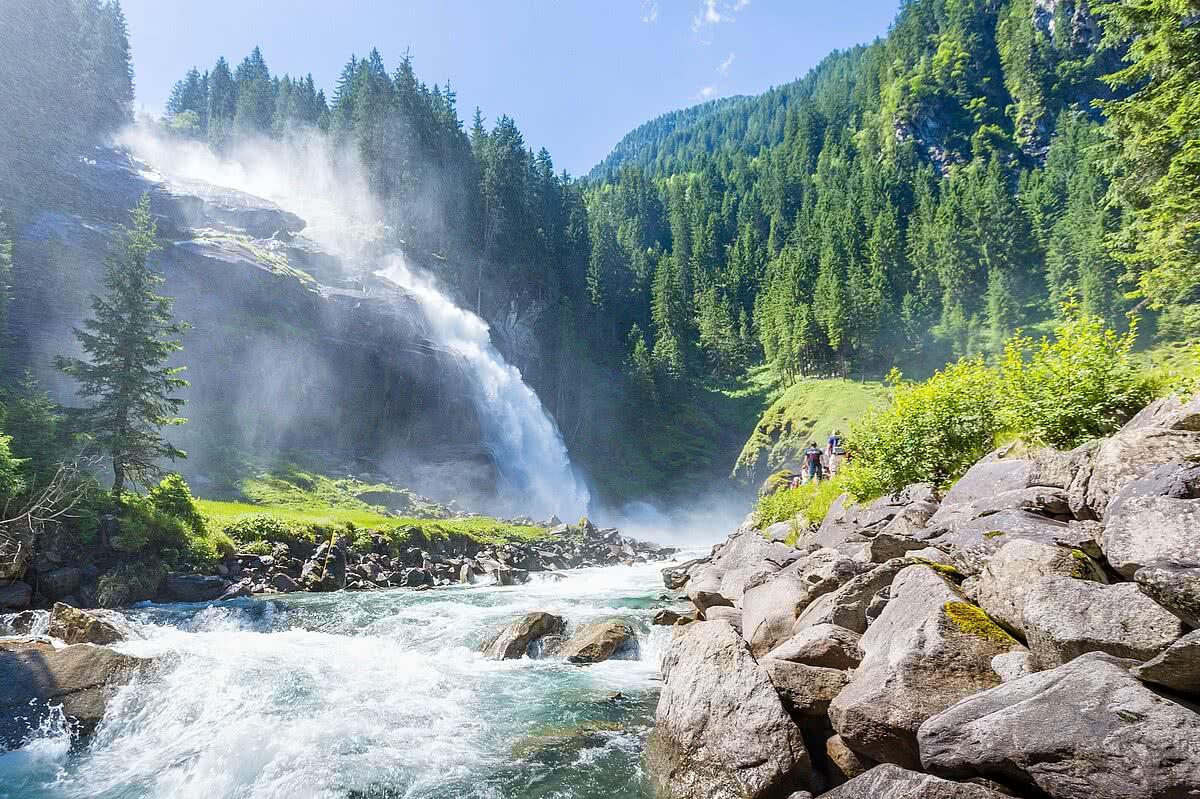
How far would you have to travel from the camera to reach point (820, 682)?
20.4ft

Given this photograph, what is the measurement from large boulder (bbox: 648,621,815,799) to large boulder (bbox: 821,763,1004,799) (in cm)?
97

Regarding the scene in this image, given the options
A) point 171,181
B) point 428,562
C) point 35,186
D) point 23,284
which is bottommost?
point 428,562

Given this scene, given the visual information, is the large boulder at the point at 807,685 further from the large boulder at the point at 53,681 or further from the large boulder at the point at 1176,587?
the large boulder at the point at 53,681

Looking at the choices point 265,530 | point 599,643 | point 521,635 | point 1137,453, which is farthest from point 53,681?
point 265,530

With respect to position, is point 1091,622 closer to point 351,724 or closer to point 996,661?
point 996,661

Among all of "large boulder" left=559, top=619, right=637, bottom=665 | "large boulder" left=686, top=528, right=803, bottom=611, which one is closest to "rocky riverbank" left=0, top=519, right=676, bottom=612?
"large boulder" left=559, top=619, right=637, bottom=665

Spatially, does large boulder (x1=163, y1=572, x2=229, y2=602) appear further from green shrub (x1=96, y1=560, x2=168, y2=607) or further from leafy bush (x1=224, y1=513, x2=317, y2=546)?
leafy bush (x1=224, y1=513, x2=317, y2=546)

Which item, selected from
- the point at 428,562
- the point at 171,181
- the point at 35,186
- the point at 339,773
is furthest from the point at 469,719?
the point at 171,181

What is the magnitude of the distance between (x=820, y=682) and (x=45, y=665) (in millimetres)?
12096

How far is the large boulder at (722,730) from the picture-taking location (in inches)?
221

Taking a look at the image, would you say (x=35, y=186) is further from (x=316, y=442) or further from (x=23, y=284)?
(x=316, y=442)

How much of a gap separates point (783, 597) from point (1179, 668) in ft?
20.1

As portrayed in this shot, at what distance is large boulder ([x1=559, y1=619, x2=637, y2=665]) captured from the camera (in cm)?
1279

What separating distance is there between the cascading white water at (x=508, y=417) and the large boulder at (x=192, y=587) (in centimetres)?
3468
